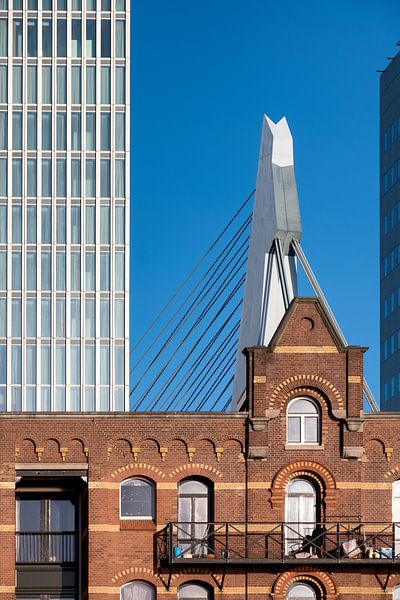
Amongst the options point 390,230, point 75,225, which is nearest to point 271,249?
point 75,225

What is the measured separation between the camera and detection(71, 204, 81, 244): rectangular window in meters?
138

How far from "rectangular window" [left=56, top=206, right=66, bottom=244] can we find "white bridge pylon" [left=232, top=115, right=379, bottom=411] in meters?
56.5

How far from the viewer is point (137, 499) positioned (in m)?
66.2

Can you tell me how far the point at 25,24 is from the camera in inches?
5502

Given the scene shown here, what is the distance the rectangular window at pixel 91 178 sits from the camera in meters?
138

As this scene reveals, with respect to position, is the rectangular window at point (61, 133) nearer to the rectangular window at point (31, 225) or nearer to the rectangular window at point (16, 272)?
the rectangular window at point (31, 225)

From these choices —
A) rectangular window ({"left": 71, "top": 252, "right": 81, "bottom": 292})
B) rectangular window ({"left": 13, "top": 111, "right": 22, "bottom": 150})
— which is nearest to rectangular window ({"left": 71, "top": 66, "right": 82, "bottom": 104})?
rectangular window ({"left": 13, "top": 111, "right": 22, "bottom": 150})

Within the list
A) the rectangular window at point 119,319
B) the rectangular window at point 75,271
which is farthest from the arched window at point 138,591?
the rectangular window at point 75,271

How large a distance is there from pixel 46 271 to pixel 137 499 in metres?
73.0

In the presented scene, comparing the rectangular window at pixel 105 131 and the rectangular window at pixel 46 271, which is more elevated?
the rectangular window at pixel 105 131

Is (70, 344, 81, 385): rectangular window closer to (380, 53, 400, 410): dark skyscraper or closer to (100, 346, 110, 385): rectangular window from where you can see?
(100, 346, 110, 385): rectangular window

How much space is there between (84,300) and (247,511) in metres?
73.0

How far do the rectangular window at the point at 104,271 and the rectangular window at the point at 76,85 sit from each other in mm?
13139

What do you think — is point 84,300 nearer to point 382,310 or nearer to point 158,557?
point 382,310
